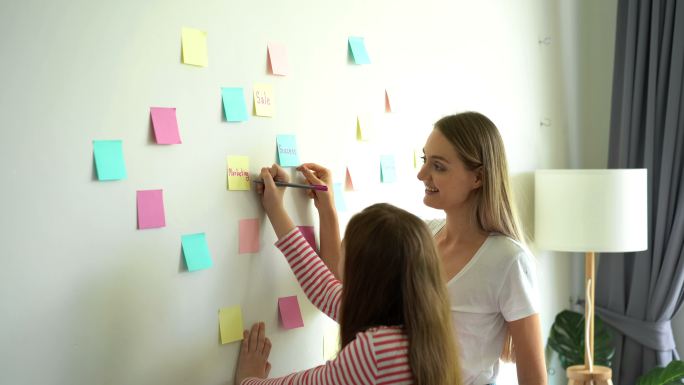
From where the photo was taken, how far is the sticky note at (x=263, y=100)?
192 centimetres

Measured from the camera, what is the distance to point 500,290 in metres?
1.91

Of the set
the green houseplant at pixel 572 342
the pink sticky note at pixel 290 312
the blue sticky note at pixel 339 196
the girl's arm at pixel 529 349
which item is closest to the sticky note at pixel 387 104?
the blue sticky note at pixel 339 196

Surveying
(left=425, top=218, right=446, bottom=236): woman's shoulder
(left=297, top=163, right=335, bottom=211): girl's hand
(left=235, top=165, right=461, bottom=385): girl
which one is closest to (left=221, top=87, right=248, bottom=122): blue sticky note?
(left=297, top=163, right=335, bottom=211): girl's hand

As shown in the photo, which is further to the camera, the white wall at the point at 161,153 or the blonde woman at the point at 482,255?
the blonde woman at the point at 482,255

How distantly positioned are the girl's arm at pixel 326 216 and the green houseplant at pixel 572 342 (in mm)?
1509

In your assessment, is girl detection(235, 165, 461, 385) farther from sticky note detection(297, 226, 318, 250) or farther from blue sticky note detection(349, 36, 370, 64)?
blue sticky note detection(349, 36, 370, 64)

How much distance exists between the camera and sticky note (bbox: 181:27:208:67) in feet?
5.69

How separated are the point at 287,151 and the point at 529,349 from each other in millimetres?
807

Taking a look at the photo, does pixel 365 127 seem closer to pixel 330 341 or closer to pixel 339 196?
pixel 339 196

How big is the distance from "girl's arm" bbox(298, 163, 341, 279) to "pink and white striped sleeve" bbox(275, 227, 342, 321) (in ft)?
0.46

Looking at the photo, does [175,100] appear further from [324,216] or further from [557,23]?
[557,23]

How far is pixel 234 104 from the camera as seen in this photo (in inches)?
73.1

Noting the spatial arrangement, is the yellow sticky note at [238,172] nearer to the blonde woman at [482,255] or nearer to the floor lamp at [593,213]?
the blonde woman at [482,255]

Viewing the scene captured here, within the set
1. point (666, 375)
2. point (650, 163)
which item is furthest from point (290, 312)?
point (650, 163)
